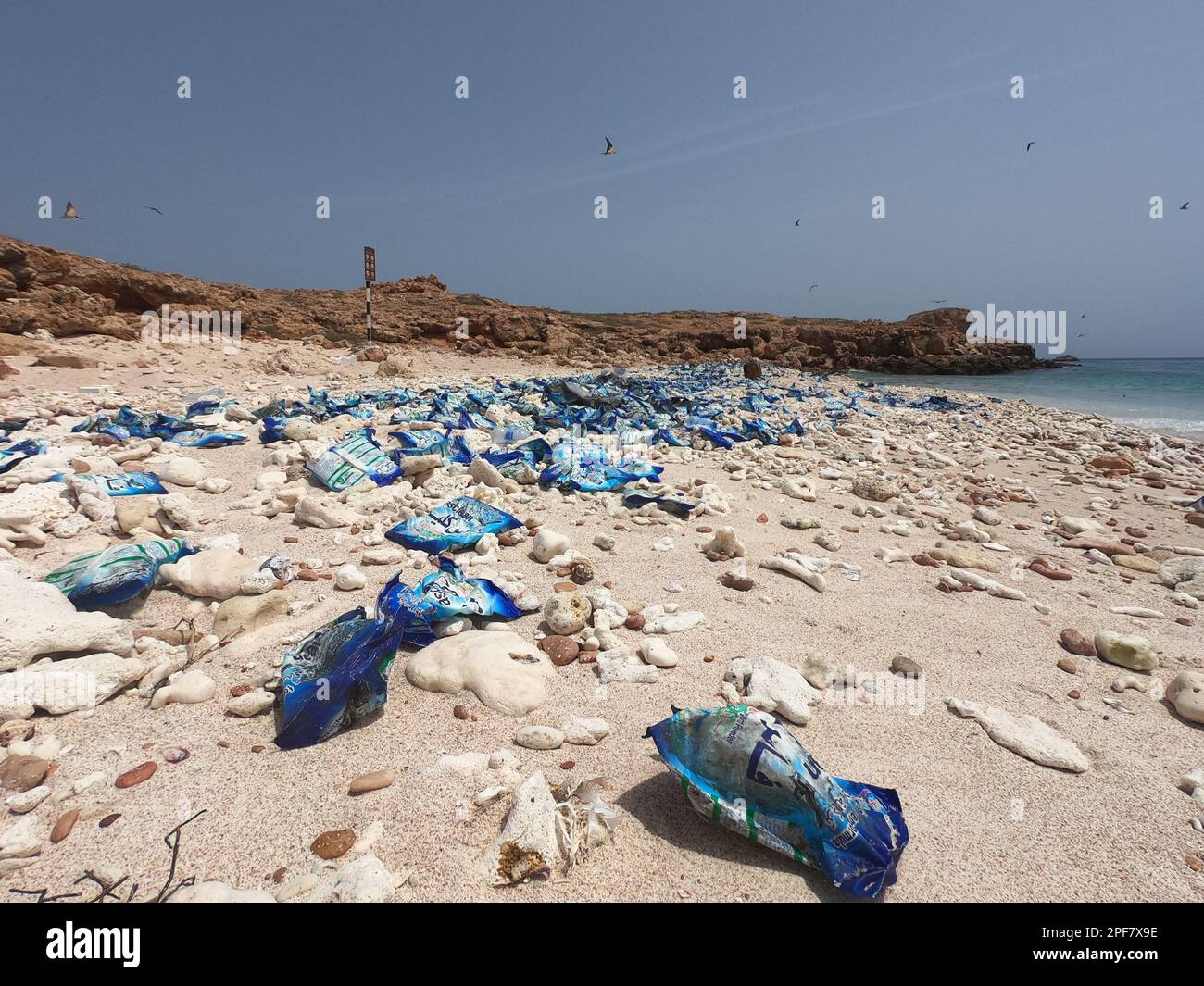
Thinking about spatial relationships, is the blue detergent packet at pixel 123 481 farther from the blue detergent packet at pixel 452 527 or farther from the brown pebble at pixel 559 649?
the brown pebble at pixel 559 649

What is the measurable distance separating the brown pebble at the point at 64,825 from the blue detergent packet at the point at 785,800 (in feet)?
4.75

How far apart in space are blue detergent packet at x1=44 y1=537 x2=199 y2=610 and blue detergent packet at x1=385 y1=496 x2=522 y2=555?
1082 mm

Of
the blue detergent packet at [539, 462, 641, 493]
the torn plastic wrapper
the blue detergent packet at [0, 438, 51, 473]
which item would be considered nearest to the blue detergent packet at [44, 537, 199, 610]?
the blue detergent packet at [0, 438, 51, 473]

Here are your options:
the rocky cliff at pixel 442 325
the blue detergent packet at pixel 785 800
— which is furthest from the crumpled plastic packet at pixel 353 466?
the rocky cliff at pixel 442 325

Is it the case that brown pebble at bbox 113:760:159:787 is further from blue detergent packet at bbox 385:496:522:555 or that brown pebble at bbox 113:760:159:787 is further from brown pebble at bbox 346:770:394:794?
blue detergent packet at bbox 385:496:522:555

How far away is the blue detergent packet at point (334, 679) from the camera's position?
1.57 meters

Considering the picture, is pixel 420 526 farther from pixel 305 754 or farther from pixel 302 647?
pixel 305 754

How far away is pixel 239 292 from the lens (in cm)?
1736

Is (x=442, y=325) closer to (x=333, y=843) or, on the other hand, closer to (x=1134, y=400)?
(x=333, y=843)

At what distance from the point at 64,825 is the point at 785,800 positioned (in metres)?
1.73

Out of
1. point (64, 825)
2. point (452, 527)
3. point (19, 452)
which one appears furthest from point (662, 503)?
point (19, 452)
